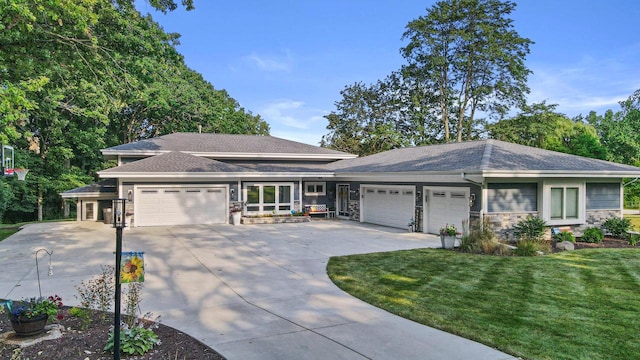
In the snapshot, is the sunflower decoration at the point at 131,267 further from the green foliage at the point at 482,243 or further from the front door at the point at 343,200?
the front door at the point at 343,200

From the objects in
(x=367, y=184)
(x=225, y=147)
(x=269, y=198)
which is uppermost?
(x=225, y=147)

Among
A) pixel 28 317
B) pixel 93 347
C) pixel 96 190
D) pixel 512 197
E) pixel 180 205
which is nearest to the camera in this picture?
pixel 93 347

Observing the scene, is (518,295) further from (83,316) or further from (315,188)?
(315,188)

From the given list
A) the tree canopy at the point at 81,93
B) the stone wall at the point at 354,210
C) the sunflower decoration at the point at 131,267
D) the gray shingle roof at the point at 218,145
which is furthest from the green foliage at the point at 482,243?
the gray shingle roof at the point at 218,145

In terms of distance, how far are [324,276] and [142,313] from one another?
374cm

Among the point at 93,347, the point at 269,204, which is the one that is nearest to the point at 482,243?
the point at 93,347

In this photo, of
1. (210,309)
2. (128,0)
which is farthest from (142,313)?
(128,0)

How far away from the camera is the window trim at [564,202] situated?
13.3 metres

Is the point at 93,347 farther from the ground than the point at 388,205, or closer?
closer

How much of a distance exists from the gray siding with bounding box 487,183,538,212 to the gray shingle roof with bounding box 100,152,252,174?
10935 millimetres

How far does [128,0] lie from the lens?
10.7 metres

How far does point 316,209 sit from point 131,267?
17.3 m

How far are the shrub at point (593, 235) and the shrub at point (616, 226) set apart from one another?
4.30 ft

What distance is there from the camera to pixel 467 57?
3378cm
